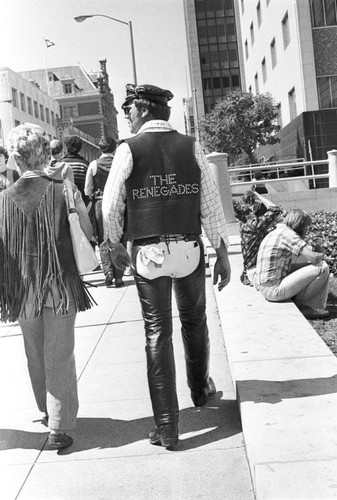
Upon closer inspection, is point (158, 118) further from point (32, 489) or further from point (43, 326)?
point (32, 489)

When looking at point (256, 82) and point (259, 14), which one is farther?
point (256, 82)

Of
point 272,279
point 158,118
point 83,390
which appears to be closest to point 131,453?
point 83,390

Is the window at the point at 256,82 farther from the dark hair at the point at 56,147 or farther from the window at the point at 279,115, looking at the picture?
the dark hair at the point at 56,147

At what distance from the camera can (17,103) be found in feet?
236

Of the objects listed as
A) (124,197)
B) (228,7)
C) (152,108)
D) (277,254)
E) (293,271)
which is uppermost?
(228,7)

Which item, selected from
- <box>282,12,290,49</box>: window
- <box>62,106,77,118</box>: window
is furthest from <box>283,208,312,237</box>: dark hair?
<box>62,106,77,118</box>: window

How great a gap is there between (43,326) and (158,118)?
1.41 meters

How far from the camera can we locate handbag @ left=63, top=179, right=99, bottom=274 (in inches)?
149

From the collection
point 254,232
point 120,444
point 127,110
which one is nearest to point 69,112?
point 254,232

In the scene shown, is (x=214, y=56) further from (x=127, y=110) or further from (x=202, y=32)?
(x=127, y=110)

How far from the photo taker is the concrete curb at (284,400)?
2.79 m

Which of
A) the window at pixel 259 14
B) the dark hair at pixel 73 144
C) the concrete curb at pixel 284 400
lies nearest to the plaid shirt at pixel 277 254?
the concrete curb at pixel 284 400

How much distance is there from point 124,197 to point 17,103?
→ 71851mm

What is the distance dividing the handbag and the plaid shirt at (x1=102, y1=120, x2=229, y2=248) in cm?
14
